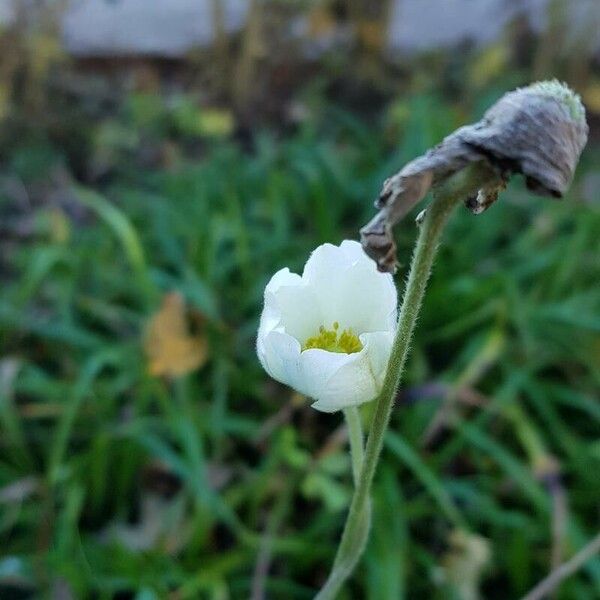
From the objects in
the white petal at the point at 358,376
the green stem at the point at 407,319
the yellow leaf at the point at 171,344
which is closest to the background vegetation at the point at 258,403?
the yellow leaf at the point at 171,344

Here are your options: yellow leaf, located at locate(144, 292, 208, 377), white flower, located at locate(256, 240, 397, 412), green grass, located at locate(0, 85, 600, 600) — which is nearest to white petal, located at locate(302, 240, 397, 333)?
white flower, located at locate(256, 240, 397, 412)

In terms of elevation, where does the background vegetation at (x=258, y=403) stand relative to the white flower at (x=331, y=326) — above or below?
below

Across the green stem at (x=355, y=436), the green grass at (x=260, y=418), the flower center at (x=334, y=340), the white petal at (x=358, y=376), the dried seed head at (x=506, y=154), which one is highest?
the dried seed head at (x=506, y=154)

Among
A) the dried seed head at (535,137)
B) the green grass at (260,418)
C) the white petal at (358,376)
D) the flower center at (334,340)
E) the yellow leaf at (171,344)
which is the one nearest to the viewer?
the dried seed head at (535,137)

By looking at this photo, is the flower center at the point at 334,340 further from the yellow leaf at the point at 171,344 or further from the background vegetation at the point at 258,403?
the yellow leaf at the point at 171,344

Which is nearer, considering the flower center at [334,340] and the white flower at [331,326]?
the white flower at [331,326]

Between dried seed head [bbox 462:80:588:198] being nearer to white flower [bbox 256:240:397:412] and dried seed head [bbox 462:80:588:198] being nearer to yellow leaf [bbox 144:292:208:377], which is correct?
white flower [bbox 256:240:397:412]

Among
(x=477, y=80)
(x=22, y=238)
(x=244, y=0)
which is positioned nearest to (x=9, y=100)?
(x=22, y=238)
